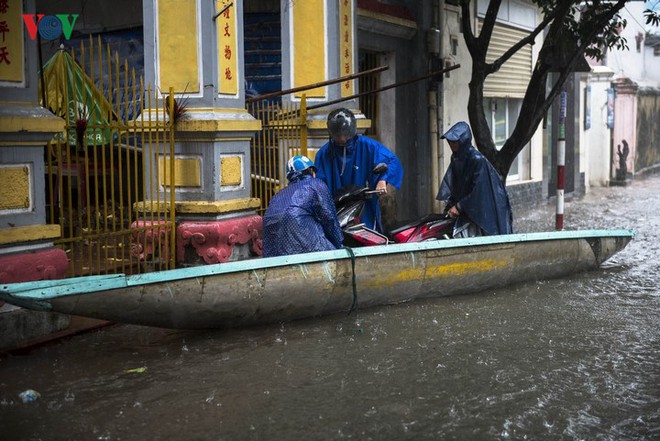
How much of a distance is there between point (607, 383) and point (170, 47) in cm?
520

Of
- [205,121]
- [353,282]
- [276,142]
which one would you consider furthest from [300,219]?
[276,142]

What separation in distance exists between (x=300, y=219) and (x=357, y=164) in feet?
5.61

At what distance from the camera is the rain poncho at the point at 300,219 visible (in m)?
6.83

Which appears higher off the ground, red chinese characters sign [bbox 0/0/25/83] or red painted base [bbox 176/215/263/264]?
red chinese characters sign [bbox 0/0/25/83]

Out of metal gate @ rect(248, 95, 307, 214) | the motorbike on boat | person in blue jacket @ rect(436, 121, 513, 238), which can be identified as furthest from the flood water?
metal gate @ rect(248, 95, 307, 214)

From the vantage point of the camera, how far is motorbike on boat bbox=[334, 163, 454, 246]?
771cm

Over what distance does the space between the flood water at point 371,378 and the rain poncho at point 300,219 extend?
2.18 ft

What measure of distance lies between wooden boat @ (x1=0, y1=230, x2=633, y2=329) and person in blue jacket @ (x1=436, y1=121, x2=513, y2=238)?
616 millimetres

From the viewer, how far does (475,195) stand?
8.38 m

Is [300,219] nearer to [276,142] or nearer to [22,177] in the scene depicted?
[22,177]

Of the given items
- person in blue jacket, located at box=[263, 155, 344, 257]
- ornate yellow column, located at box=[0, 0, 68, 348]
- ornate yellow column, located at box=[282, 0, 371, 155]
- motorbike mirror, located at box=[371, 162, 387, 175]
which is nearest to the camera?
ornate yellow column, located at box=[0, 0, 68, 348]

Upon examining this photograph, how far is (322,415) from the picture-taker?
15.2 ft

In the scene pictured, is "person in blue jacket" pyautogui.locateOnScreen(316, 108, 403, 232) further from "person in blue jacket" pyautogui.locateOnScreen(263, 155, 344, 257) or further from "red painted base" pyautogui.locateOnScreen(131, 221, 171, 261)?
"red painted base" pyautogui.locateOnScreen(131, 221, 171, 261)

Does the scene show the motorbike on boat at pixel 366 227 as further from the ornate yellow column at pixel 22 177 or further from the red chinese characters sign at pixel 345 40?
the ornate yellow column at pixel 22 177
